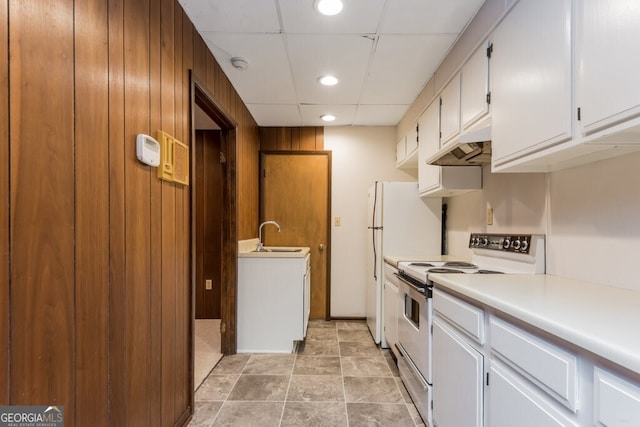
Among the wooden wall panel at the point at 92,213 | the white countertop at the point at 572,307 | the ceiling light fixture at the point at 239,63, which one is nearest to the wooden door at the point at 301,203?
the ceiling light fixture at the point at 239,63

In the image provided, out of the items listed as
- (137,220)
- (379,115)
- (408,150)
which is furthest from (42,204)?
(379,115)

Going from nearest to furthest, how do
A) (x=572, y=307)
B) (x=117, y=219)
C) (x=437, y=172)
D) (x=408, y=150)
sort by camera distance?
(x=572, y=307), (x=117, y=219), (x=437, y=172), (x=408, y=150)

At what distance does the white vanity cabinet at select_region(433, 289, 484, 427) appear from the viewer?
1.25m

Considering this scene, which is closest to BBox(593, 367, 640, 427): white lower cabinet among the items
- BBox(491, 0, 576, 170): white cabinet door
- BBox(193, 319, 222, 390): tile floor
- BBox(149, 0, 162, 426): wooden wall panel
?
BBox(491, 0, 576, 170): white cabinet door

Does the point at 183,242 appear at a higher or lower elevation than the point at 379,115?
lower

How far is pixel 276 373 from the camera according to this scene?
246 cm

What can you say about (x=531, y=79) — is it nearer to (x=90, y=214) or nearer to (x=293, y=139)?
(x=90, y=214)

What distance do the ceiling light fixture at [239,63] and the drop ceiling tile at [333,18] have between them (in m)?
0.50

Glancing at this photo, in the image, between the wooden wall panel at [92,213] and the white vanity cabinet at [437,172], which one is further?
the white vanity cabinet at [437,172]

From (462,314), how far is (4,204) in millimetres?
1588

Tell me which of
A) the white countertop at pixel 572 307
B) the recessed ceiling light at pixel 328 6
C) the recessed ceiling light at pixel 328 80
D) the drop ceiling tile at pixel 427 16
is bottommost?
the white countertop at pixel 572 307

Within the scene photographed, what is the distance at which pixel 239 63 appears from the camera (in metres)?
2.32

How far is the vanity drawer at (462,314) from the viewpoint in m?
1.24

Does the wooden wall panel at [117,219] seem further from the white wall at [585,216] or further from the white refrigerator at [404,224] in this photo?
the white refrigerator at [404,224]
